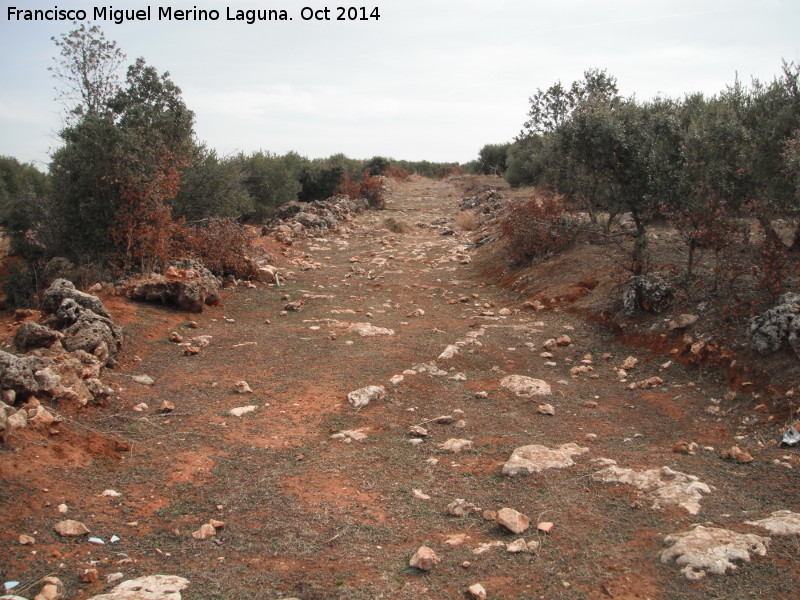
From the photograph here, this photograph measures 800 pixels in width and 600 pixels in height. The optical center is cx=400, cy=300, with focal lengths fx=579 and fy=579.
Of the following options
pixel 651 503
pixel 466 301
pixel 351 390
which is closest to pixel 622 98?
pixel 466 301

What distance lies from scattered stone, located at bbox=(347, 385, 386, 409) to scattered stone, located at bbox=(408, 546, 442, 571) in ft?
8.14

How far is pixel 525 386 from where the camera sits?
6.17 m

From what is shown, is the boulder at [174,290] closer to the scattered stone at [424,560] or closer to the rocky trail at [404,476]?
the rocky trail at [404,476]

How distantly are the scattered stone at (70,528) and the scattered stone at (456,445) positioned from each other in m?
2.62

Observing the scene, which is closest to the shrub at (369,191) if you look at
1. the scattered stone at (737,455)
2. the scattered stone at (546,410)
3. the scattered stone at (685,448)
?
the scattered stone at (546,410)

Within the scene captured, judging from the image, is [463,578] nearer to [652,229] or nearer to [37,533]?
[37,533]

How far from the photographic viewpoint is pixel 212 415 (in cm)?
535

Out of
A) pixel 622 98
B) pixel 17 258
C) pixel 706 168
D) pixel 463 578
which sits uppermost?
pixel 622 98

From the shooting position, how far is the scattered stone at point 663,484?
3748mm

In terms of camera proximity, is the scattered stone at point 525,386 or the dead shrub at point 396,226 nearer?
the scattered stone at point 525,386

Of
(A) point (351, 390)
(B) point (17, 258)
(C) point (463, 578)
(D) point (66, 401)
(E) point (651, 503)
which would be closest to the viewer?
(C) point (463, 578)

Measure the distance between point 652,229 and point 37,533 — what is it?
12242 millimetres

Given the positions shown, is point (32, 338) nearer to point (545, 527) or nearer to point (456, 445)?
point (456, 445)

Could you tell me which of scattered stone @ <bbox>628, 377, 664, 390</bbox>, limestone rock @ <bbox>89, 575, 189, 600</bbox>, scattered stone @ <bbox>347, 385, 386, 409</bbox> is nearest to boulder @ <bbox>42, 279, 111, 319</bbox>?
scattered stone @ <bbox>347, 385, 386, 409</bbox>
